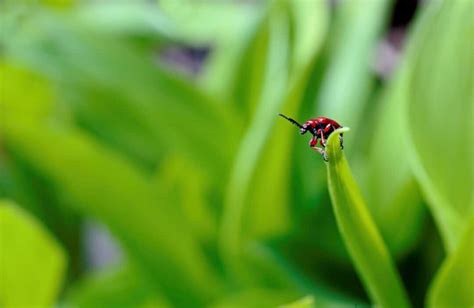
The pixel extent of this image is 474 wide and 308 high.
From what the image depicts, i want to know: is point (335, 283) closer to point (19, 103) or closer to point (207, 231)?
point (207, 231)

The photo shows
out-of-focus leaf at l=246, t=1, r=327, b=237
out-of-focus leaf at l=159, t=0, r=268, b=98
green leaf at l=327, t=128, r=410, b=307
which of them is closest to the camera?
green leaf at l=327, t=128, r=410, b=307

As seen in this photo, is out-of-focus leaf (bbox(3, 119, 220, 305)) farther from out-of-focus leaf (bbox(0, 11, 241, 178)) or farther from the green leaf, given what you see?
the green leaf

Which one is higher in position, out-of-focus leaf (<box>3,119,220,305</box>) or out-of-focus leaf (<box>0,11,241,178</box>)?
out-of-focus leaf (<box>0,11,241,178</box>)

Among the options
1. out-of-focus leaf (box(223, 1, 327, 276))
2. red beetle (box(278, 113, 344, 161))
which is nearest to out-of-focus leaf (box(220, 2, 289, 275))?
out-of-focus leaf (box(223, 1, 327, 276))

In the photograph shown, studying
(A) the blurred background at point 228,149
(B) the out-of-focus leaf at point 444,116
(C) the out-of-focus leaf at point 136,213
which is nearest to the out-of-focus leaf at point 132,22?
(A) the blurred background at point 228,149

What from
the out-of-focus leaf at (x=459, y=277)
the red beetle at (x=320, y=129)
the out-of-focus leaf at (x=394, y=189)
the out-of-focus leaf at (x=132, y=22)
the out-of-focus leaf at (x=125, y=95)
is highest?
the out-of-focus leaf at (x=132, y=22)

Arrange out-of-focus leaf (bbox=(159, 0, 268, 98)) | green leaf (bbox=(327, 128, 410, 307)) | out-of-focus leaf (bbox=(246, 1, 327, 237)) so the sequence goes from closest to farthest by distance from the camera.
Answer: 1. green leaf (bbox=(327, 128, 410, 307))
2. out-of-focus leaf (bbox=(246, 1, 327, 237))
3. out-of-focus leaf (bbox=(159, 0, 268, 98))

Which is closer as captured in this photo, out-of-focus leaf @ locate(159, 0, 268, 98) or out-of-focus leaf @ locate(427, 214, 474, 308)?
out-of-focus leaf @ locate(427, 214, 474, 308)

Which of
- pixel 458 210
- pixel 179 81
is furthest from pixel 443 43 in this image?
pixel 179 81

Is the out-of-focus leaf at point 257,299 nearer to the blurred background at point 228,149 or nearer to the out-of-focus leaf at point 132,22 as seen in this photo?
the blurred background at point 228,149
